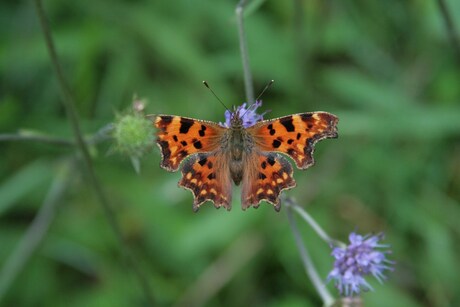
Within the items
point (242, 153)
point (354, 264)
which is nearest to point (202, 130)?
point (242, 153)

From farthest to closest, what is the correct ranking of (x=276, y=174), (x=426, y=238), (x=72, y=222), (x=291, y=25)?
1. (x=291, y=25)
2. (x=72, y=222)
3. (x=426, y=238)
4. (x=276, y=174)

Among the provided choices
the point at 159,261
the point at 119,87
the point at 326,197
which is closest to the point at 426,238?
the point at 326,197

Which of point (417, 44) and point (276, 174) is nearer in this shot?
point (276, 174)

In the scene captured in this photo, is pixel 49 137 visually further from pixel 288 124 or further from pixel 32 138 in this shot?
pixel 288 124

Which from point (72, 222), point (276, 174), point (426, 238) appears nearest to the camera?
point (276, 174)

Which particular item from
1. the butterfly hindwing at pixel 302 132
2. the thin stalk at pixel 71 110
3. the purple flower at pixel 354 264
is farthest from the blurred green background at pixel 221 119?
the butterfly hindwing at pixel 302 132

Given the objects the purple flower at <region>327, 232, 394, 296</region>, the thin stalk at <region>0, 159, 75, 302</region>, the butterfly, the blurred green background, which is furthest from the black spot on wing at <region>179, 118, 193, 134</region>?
the blurred green background

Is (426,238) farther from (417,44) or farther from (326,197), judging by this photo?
(417,44)

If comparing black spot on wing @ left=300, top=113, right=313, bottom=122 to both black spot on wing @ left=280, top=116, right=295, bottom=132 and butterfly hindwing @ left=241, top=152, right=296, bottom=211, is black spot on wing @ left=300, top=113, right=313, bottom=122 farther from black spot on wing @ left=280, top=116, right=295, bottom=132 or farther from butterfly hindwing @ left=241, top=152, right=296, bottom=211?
butterfly hindwing @ left=241, top=152, right=296, bottom=211

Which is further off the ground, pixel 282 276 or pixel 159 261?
pixel 159 261
